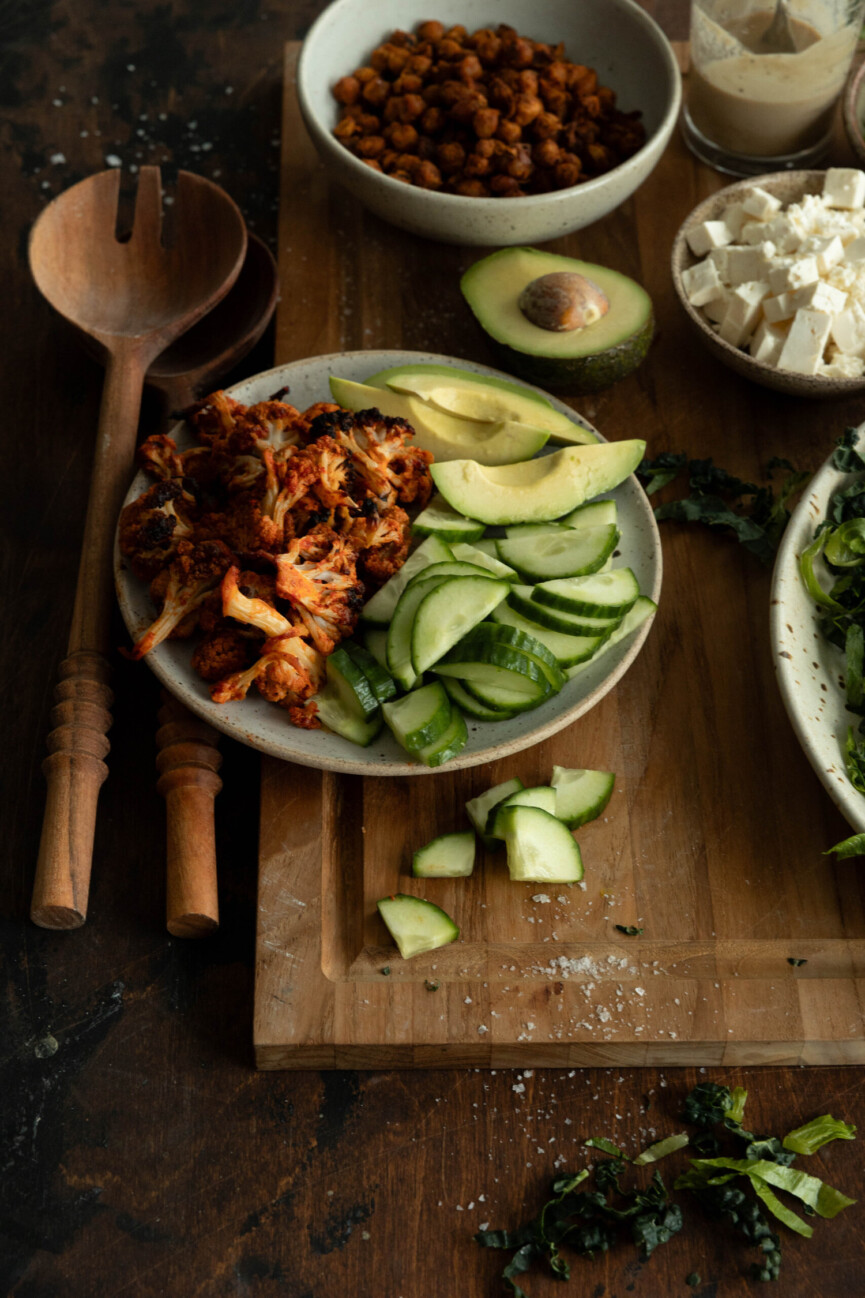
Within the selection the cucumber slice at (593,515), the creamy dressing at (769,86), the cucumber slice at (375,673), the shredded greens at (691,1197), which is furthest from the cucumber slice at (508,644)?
the creamy dressing at (769,86)

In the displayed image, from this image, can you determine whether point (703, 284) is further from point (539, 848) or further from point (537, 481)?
point (539, 848)

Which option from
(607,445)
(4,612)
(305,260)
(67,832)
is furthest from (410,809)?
(305,260)

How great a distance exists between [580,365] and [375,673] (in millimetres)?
780

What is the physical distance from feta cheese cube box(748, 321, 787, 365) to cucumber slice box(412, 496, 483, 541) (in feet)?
2.31

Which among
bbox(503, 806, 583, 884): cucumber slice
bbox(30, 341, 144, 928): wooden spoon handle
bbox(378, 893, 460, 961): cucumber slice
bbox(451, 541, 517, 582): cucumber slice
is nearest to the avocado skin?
bbox(451, 541, 517, 582): cucumber slice

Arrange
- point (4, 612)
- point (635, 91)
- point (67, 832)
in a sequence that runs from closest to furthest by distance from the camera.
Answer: point (67, 832), point (4, 612), point (635, 91)

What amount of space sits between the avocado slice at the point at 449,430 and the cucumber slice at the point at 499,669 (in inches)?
17.7

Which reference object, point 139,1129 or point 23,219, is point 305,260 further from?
point 139,1129

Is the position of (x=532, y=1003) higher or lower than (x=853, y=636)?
lower

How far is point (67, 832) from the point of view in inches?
69.6

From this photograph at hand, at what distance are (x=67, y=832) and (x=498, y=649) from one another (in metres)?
0.73

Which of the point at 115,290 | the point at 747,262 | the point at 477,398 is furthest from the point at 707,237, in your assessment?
the point at 115,290

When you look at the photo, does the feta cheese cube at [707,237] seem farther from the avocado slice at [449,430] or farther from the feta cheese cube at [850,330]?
the avocado slice at [449,430]

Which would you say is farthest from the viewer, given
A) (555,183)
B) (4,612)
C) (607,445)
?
(555,183)
